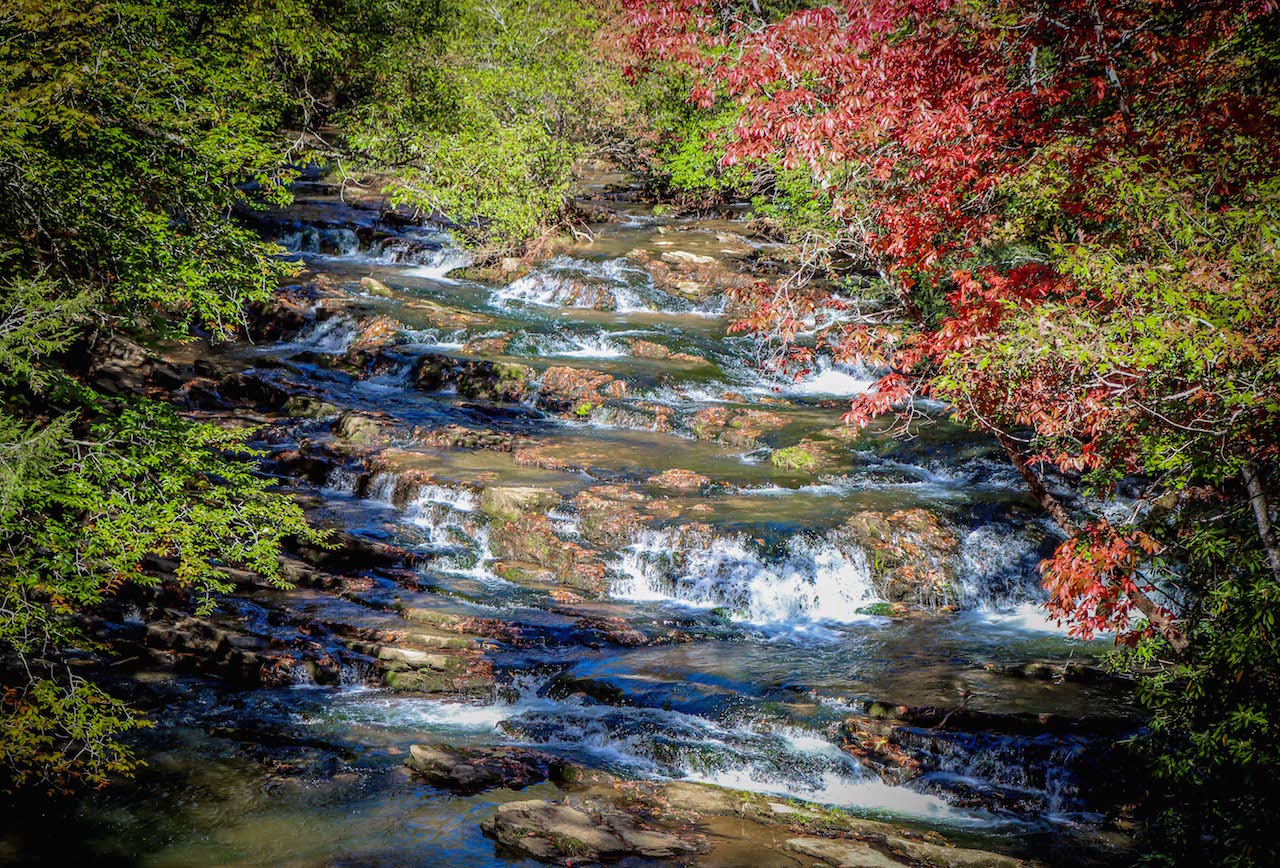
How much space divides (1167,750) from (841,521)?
736 cm

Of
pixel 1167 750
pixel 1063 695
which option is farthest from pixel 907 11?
pixel 1063 695

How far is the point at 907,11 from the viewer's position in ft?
23.8

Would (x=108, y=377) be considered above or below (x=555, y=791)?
above

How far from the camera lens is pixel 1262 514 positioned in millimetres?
5609

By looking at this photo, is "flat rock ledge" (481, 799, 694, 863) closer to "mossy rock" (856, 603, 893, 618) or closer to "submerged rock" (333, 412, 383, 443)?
"mossy rock" (856, 603, 893, 618)

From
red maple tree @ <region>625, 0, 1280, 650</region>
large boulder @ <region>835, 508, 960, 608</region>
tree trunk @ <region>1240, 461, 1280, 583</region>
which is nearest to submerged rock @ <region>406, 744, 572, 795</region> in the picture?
red maple tree @ <region>625, 0, 1280, 650</region>

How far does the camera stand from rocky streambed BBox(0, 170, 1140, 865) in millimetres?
7062

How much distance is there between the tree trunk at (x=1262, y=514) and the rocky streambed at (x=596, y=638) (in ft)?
11.2

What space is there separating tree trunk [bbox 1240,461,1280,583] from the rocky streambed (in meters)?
3.40

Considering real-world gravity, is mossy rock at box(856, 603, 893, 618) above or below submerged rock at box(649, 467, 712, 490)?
below

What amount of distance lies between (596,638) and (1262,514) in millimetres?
8131

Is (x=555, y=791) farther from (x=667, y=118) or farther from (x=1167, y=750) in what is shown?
(x=667, y=118)

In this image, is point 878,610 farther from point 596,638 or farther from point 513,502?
point 513,502

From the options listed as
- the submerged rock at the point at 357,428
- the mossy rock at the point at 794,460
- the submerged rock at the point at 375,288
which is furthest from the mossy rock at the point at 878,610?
the submerged rock at the point at 375,288
